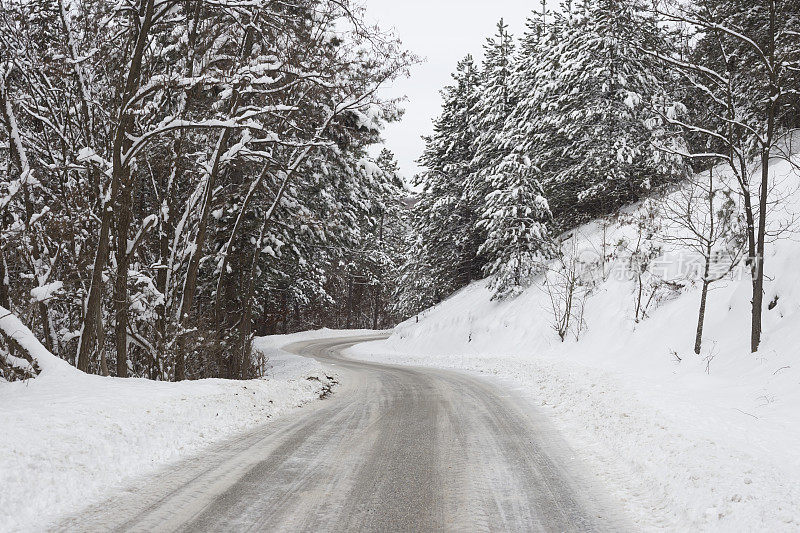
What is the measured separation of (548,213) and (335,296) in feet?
148

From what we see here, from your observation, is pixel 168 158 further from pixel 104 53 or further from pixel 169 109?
pixel 104 53

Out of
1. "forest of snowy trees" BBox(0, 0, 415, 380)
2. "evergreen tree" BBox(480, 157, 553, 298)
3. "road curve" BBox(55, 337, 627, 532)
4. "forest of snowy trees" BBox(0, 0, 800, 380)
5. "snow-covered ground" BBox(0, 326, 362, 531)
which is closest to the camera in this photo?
"road curve" BBox(55, 337, 627, 532)

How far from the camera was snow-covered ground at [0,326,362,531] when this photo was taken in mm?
3936

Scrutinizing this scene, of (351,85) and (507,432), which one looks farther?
(351,85)

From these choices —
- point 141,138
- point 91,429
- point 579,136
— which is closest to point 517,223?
point 579,136

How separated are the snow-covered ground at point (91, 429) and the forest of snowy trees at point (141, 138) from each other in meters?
1.26

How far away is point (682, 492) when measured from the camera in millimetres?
4352

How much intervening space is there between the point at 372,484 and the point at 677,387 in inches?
243

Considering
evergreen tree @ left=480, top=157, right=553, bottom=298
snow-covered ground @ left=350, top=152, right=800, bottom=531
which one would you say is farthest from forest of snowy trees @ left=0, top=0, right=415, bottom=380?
evergreen tree @ left=480, top=157, right=553, bottom=298

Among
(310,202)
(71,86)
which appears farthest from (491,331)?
(71,86)

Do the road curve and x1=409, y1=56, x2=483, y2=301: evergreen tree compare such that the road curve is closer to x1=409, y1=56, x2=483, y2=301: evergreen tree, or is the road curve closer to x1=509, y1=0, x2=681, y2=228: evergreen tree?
x1=509, y1=0, x2=681, y2=228: evergreen tree

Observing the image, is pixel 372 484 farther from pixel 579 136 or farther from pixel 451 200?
pixel 451 200

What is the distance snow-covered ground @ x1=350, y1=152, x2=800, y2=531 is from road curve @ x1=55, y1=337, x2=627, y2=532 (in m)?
0.62

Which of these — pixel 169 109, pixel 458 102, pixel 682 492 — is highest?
pixel 458 102
